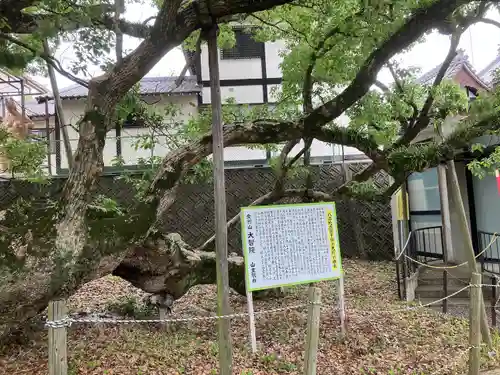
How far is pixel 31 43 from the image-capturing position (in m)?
5.69

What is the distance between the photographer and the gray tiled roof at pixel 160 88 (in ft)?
43.6

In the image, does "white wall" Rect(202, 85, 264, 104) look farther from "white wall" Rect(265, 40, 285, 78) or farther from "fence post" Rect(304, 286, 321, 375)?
"fence post" Rect(304, 286, 321, 375)

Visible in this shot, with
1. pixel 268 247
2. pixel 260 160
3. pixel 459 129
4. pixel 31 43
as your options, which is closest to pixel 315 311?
pixel 268 247

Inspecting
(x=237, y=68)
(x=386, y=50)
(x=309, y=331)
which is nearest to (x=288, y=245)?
(x=309, y=331)

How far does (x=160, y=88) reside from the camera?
1509 centimetres

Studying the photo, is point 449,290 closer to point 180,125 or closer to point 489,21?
point 489,21

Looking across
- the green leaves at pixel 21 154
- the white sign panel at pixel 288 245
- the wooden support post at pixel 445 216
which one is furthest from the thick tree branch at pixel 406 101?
the green leaves at pixel 21 154

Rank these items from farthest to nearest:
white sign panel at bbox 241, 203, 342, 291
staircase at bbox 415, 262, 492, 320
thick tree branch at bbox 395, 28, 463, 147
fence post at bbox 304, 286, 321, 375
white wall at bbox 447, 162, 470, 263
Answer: white wall at bbox 447, 162, 470, 263, staircase at bbox 415, 262, 492, 320, thick tree branch at bbox 395, 28, 463, 147, white sign panel at bbox 241, 203, 342, 291, fence post at bbox 304, 286, 321, 375

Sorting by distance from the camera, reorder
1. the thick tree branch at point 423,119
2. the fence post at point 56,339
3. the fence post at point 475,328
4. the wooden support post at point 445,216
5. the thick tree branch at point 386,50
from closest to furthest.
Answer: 1. the fence post at point 56,339
2. the fence post at point 475,328
3. the thick tree branch at point 386,50
4. the thick tree branch at point 423,119
5. the wooden support post at point 445,216

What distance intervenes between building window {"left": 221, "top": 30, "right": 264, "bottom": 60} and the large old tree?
557 centimetres

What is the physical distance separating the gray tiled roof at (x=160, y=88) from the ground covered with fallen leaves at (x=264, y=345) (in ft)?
26.0

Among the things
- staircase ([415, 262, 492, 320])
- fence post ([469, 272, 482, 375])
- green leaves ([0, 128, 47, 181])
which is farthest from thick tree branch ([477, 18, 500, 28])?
green leaves ([0, 128, 47, 181])

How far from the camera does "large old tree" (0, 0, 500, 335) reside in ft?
14.0

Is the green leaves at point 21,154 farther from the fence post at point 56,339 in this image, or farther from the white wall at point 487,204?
the white wall at point 487,204
